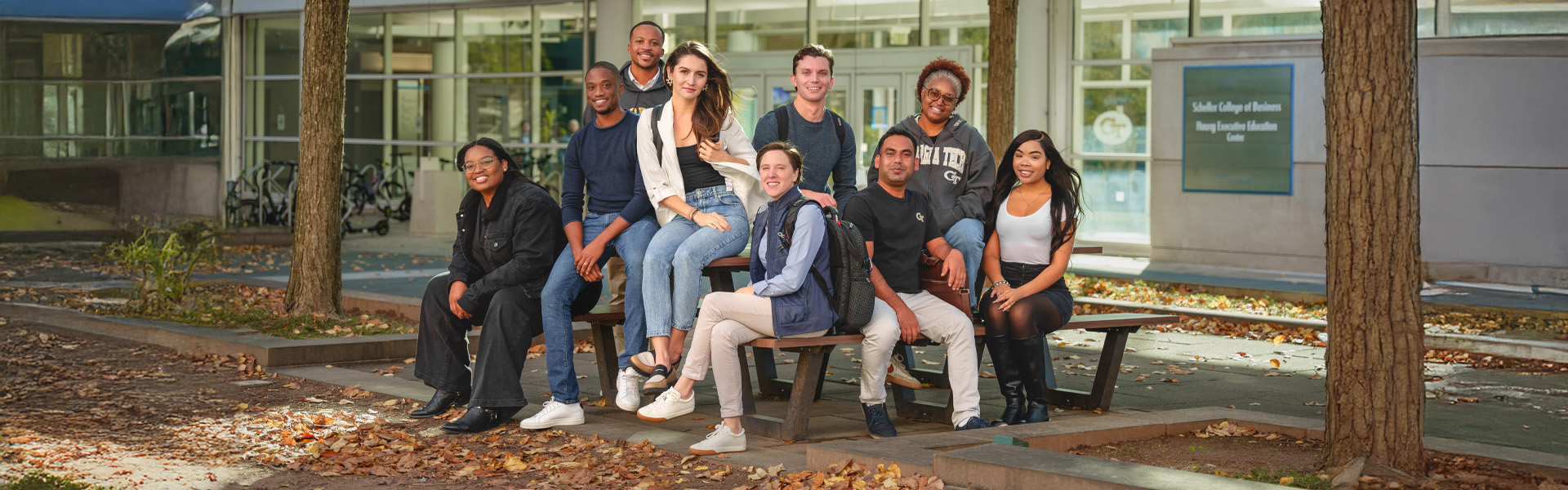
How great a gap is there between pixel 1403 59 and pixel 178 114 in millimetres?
21552

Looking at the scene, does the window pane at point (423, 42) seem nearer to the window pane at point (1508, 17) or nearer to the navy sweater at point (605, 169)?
the window pane at point (1508, 17)

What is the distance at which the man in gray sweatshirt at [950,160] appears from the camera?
6.93 metres

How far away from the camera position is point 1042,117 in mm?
19797

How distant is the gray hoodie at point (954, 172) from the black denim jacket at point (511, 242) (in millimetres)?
1707

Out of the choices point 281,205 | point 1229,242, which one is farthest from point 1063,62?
point 281,205

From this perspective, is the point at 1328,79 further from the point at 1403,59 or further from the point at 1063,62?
the point at 1063,62

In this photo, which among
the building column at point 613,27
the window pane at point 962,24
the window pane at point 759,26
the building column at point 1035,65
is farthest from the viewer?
the building column at point 613,27

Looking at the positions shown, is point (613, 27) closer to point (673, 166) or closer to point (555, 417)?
point (673, 166)

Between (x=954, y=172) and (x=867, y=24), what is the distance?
569 inches

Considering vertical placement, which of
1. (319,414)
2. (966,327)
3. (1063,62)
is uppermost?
(1063,62)

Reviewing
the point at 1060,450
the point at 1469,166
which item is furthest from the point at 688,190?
the point at 1469,166

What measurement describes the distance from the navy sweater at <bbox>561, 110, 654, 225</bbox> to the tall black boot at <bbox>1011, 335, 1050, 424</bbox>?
183 centimetres

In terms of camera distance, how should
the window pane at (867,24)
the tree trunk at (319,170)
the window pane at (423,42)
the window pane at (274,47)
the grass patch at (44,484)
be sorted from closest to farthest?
the grass patch at (44,484) → the tree trunk at (319,170) → the window pane at (867,24) → the window pane at (423,42) → the window pane at (274,47)

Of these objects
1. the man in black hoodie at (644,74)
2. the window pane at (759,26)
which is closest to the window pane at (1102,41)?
the window pane at (759,26)
